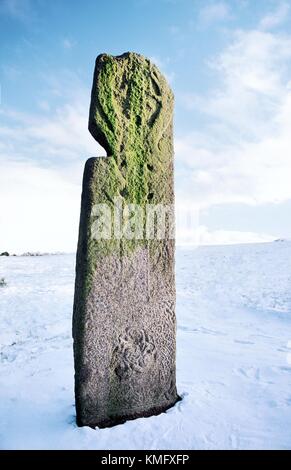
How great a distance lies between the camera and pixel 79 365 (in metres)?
2.65

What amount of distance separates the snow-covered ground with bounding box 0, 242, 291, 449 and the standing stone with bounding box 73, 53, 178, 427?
24 centimetres

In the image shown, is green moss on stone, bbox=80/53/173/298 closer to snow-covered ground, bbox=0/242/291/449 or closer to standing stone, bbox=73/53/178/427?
standing stone, bbox=73/53/178/427

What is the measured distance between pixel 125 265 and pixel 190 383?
150cm

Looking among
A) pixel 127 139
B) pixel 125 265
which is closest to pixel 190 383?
pixel 125 265

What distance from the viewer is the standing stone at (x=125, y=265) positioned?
268 cm

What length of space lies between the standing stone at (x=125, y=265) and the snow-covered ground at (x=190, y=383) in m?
0.24

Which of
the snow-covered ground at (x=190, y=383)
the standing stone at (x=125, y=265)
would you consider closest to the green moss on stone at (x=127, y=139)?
the standing stone at (x=125, y=265)

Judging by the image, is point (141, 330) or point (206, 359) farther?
point (206, 359)

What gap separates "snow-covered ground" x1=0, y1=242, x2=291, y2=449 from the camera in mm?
2467

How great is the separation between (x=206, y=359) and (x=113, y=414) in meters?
1.72

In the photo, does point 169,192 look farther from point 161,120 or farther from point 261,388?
point 261,388

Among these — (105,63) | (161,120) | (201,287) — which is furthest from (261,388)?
(201,287)

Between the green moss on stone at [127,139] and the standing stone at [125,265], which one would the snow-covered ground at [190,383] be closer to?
the standing stone at [125,265]

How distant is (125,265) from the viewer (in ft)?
9.35
